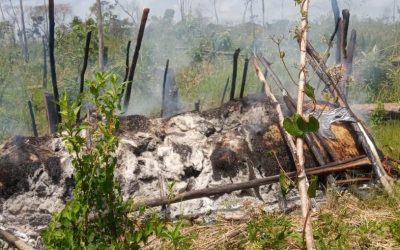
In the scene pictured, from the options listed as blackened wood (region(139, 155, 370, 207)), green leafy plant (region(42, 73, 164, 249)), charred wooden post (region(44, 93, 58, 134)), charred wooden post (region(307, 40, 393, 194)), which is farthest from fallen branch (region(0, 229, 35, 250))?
charred wooden post (region(307, 40, 393, 194))

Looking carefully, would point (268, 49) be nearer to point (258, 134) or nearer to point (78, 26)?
point (78, 26)

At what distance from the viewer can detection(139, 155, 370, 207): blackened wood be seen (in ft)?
12.9

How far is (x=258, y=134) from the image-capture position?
4648 millimetres

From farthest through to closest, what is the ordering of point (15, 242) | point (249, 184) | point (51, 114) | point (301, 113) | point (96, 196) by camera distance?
point (51, 114) → point (249, 184) → point (15, 242) → point (96, 196) → point (301, 113)

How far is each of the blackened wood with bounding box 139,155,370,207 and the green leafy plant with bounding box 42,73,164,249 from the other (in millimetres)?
1123

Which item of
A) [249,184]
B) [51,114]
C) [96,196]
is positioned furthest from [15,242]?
[51,114]

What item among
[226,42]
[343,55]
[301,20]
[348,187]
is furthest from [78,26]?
[301,20]

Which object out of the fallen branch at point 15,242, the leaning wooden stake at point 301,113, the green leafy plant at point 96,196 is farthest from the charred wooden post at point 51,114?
the leaning wooden stake at point 301,113

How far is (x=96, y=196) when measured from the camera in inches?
97.3

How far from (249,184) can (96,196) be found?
1.94 meters

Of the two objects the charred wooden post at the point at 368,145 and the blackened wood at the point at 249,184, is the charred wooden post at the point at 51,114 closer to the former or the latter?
the blackened wood at the point at 249,184

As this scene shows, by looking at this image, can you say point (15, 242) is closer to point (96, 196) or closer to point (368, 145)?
point (96, 196)

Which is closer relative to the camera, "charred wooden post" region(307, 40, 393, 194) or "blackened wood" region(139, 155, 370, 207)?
"blackened wood" region(139, 155, 370, 207)

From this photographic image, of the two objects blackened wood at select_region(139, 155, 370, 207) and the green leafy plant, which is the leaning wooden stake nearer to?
the green leafy plant
